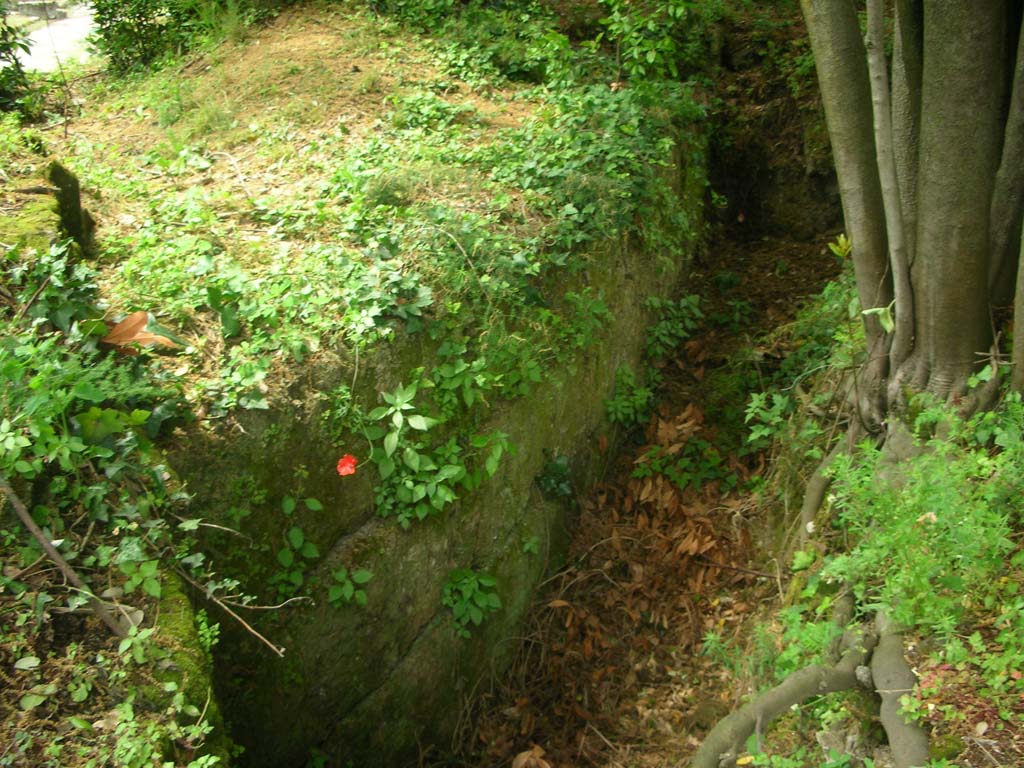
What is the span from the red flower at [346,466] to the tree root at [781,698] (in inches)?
80.0

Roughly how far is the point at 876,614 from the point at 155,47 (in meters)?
7.24

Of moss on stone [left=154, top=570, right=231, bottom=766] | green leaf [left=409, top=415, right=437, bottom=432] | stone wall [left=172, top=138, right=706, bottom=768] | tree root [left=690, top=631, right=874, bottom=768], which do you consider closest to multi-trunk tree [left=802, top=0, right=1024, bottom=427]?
tree root [left=690, top=631, right=874, bottom=768]

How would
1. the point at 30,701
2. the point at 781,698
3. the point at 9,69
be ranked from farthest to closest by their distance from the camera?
the point at 9,69, the point at 781,698, the point at 30,701

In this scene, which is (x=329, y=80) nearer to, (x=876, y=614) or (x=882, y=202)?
(x=882, y=202)

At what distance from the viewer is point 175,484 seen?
11.2 feet

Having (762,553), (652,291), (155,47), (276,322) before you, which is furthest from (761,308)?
(155,47)

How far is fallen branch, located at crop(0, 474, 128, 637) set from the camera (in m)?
2.84

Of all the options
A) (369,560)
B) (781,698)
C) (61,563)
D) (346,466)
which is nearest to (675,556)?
(781,698)

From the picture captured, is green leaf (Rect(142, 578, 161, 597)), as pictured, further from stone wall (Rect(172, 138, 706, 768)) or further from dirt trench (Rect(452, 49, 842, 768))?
dirt trench (Rect(452, 49, 842, 768))

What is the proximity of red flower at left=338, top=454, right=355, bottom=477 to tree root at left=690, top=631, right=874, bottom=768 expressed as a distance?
203cm

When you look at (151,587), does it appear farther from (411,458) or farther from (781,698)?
(781,698)

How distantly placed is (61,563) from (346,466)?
1.38 meters

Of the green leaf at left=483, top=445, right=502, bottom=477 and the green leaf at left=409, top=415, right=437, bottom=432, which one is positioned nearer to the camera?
the green leaf at left=409, top=415, right=437, bottom=432

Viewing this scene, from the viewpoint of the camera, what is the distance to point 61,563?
288cm
